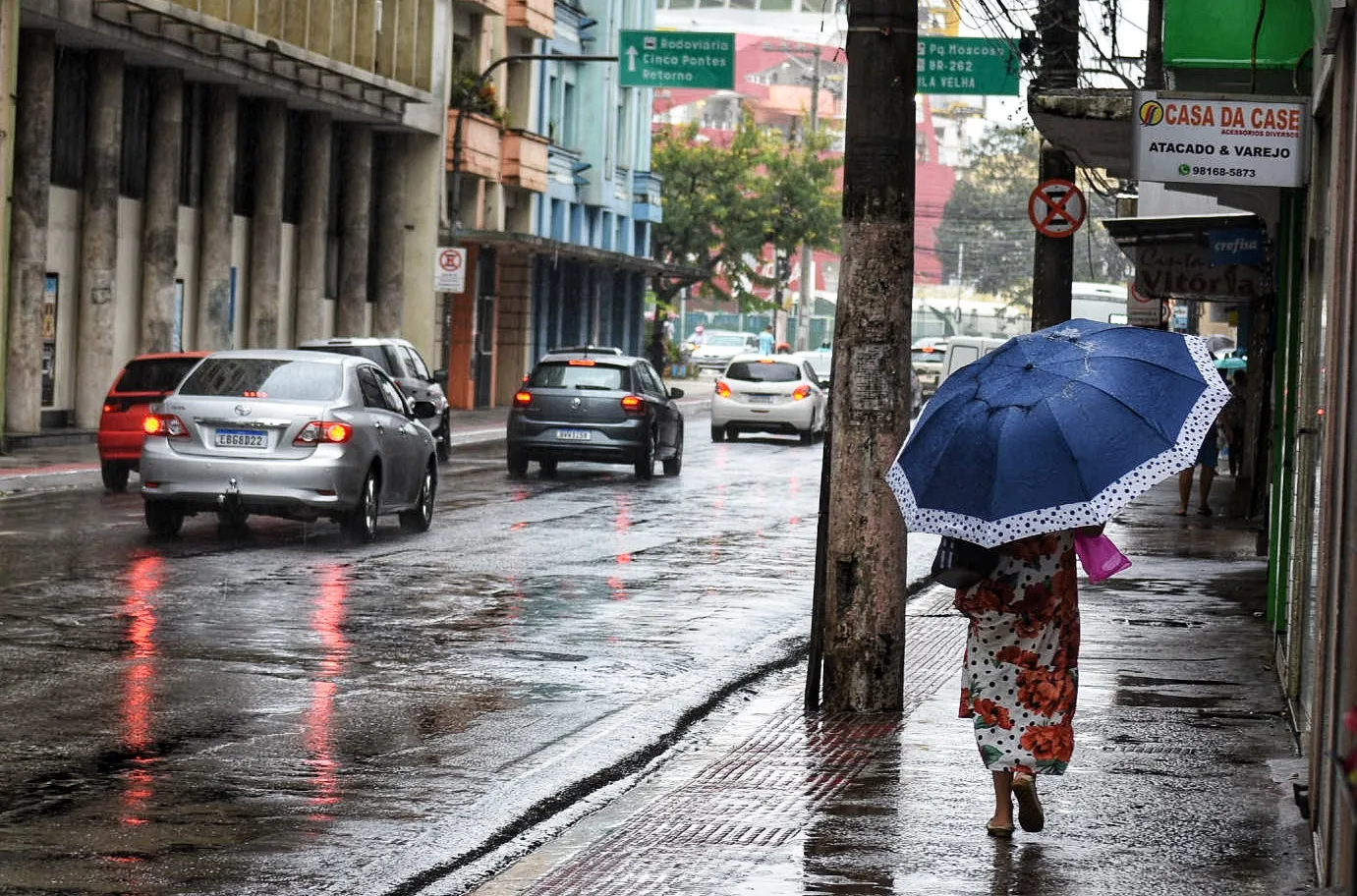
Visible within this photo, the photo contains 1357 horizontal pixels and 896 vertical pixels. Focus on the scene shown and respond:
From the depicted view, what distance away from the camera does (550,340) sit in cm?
6144

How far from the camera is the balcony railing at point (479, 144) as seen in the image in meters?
50.8

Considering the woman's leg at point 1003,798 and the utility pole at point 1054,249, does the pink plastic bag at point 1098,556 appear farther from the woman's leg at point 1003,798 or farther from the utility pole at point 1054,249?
the utility pole at point 1054,249

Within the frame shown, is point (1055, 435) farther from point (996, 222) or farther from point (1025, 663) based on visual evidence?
point (996, 222)

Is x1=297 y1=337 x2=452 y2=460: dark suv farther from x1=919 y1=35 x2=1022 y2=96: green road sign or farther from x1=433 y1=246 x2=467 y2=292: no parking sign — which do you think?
x1=919 y1=35 x2=1022 y2=96: green road sign

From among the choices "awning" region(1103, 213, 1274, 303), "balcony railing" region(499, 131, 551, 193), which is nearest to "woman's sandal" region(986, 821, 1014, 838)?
"awning" region(1103, 213, 1274, 303)

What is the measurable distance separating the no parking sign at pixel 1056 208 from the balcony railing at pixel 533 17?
34.1 meters

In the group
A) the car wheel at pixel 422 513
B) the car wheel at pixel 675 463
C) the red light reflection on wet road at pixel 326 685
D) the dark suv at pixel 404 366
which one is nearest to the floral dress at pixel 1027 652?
the red light reflection on wet road at pixel 326 685

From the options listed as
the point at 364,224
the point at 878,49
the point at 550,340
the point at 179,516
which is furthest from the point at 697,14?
the point at 878,49

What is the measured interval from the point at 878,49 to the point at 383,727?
3.77m

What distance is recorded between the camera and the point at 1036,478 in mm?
7906

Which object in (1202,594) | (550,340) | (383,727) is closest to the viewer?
(383,727)

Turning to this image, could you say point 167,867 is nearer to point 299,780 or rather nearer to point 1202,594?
point 299,780

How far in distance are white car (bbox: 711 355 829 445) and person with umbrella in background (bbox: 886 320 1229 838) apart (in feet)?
117

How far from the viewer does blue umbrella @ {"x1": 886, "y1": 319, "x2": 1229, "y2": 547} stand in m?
7.88
